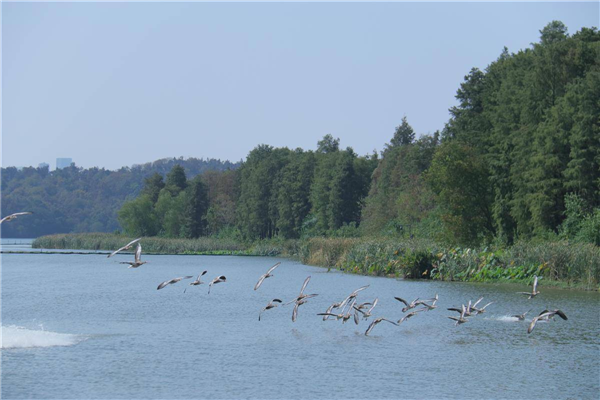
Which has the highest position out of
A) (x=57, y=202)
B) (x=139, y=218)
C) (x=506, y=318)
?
(x=57, y=202)

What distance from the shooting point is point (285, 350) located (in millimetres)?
22203

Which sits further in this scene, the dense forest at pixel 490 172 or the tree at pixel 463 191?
the tree at pixel 463 191

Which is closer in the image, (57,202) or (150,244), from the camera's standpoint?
(150,244)

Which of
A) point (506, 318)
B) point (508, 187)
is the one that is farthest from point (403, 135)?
point (506, 318)

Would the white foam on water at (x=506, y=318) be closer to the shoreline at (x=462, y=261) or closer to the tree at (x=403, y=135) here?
the shoreline at (x=462, y=261)

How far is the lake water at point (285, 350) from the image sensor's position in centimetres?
1769

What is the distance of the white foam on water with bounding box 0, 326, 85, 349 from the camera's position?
22.4m

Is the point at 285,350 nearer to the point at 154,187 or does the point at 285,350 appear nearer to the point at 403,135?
the point at 403,135

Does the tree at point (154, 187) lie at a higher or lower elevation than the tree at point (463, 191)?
higher

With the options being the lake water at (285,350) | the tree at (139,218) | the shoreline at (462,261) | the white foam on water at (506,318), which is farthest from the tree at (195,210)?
the white foam on water at (506,318)

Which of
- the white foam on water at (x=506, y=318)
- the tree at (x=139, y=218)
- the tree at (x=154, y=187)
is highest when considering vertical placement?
the tree at (x=154, y=187)

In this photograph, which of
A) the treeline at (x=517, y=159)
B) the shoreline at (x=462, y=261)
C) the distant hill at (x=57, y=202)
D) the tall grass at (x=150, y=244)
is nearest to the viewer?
the shoreline at (x=462, y=261)

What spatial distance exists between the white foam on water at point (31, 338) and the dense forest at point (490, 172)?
27.9 m

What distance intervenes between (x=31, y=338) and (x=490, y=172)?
3656 cm
